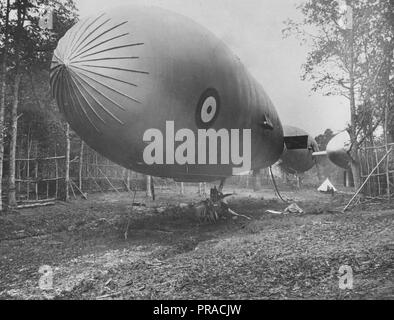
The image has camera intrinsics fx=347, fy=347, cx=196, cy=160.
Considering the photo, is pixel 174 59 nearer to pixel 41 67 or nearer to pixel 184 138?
pixel 184 138

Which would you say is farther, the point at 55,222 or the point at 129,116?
the point at 55,222

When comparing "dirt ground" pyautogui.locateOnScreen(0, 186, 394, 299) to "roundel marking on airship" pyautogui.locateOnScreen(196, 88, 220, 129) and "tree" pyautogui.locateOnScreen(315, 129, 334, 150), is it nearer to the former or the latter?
"roundel marking on airship" pyautogui.locateOnScreen(196, 88, 220, 129)

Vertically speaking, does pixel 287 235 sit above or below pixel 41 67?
below

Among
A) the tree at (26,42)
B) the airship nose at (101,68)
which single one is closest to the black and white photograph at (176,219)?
the airship nose at (101,68)

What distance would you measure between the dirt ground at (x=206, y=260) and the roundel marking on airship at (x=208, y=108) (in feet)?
7.33

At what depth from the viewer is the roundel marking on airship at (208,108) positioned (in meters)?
6.02

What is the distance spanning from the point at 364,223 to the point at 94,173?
18.1 m

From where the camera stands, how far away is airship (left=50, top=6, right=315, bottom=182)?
5262 millimetres

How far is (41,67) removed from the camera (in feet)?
46.0

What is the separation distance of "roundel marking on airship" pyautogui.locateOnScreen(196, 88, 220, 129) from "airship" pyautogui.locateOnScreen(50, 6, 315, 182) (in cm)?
2

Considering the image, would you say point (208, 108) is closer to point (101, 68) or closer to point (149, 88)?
point (149, 88)

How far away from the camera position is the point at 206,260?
16.8 feet

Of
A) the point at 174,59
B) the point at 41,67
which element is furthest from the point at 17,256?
the point at 41,67

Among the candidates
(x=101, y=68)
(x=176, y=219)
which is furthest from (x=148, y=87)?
(x=176, y=219)
